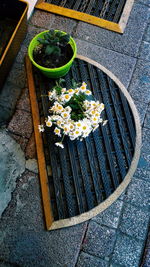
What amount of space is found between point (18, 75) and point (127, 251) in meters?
2.03

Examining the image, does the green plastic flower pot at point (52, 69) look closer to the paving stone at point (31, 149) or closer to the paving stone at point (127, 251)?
the paving stone at point (31, 149)

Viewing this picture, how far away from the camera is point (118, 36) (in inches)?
127

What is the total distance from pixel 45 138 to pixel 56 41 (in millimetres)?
924

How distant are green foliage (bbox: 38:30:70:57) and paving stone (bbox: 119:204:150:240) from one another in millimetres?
1577

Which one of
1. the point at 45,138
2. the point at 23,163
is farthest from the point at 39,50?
the point at 23,163

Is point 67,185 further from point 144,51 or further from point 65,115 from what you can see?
point 144,51

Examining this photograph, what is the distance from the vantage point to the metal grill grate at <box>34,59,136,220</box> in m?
2.58

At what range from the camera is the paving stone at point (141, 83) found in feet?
9.77

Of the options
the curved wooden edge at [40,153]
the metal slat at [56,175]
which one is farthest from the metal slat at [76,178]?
the curved wooden edge at [40,153]

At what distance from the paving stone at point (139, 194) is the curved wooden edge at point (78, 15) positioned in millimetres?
1721

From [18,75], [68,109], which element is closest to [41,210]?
[68,109]

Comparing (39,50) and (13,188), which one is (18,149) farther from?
(39,50)

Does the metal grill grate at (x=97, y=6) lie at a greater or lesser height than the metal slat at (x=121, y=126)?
greater

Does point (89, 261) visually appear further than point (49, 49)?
No
